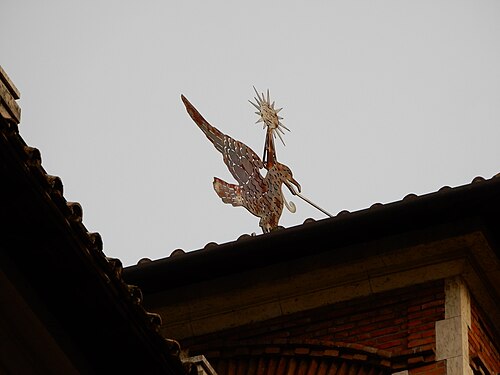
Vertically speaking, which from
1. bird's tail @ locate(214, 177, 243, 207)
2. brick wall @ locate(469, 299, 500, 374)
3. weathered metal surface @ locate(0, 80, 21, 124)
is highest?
bird's tail @ locate(214, 177, 243, 207)

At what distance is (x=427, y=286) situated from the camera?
14281mm

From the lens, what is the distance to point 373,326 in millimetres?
14289

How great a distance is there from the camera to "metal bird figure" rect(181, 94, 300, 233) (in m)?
15.6

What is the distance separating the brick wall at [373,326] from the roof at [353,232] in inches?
16.5

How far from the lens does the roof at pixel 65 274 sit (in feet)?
28.8

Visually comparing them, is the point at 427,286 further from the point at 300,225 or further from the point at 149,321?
the point at 149,321

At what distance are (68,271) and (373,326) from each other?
555 centimetres

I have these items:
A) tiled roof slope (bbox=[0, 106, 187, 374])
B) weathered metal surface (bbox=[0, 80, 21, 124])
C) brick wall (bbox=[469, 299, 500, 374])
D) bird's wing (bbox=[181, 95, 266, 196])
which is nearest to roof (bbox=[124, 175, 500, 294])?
brick wall (bbox=[469, 299, 500, 374])

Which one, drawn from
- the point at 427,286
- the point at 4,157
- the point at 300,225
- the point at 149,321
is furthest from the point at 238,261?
the point at 4,157

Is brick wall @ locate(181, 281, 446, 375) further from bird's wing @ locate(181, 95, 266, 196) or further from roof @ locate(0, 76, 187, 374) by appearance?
roof @ locate(0, 76, 187, 374)

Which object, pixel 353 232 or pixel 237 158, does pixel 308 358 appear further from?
→ pixel 237 158

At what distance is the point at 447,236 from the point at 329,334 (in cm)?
123

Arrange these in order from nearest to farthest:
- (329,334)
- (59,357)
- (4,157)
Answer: (4,157) < (59,357) < (329,334)

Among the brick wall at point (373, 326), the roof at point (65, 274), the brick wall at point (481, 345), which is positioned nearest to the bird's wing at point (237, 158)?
the brick wall at point (373, 326)
